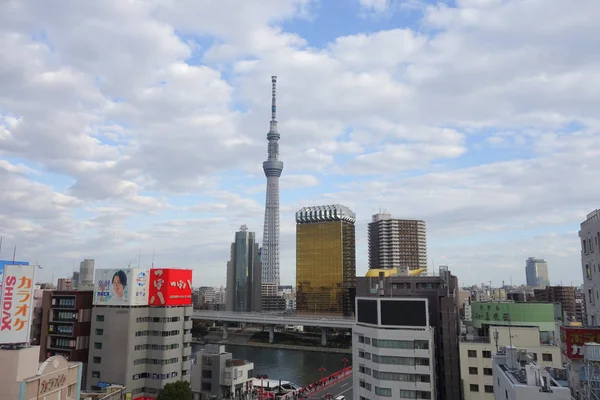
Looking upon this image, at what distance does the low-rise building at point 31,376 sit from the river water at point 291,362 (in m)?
43.7

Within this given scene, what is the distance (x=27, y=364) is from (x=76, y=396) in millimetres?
5212

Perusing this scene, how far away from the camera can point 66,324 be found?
151ft

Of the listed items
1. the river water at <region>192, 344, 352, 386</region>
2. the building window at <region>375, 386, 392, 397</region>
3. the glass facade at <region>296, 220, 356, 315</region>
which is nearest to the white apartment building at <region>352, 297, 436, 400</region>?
the building window at <region>375, 386, 392, 397</region>

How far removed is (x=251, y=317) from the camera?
114 meters

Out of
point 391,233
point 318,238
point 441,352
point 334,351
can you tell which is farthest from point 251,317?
point 441,352

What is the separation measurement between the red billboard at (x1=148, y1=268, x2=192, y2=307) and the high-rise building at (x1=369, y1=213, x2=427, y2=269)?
118m

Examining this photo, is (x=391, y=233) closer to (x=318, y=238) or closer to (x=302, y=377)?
(x=318, y=238)

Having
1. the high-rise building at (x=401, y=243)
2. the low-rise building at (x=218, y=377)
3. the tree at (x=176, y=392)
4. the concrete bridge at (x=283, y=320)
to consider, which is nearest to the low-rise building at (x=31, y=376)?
the tree at (x=176, y=392)

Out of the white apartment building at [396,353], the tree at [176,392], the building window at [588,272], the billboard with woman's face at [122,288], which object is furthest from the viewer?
the billboard with woman's face at [122,288]

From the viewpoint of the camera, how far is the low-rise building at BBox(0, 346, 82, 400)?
2003cm

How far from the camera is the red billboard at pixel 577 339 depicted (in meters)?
19.9

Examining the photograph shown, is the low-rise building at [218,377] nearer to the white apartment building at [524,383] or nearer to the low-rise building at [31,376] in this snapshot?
the low-rise building at [31,376]

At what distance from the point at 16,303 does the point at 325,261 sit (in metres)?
125

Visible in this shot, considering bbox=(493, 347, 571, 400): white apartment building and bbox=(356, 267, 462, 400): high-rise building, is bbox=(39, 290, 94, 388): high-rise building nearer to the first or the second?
bbox=(356, 267, 462, 400): high-rise building
